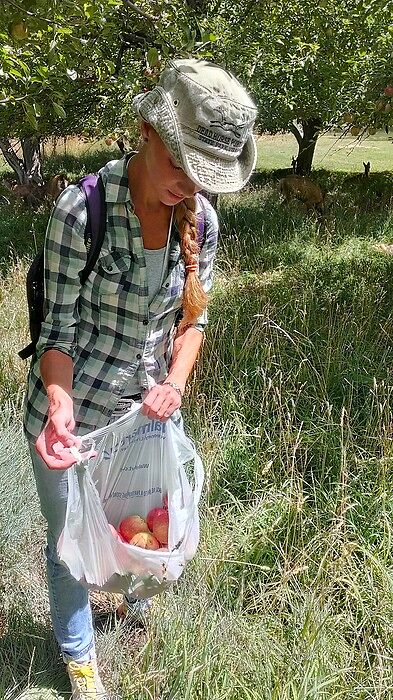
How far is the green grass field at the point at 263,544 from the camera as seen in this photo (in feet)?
6.40

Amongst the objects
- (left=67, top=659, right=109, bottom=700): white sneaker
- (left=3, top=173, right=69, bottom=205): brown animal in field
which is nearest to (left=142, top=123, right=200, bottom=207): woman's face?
(left=67, top=659, right=109, bottom=700): white sneaker

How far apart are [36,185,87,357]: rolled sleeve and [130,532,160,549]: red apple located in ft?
1.90

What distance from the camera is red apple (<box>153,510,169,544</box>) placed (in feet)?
6.06

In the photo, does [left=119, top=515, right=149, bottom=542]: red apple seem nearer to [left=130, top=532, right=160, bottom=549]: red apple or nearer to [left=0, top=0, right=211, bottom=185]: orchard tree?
[left=130, top=532, right=160, bottom=549]: red apple

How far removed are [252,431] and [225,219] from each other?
253 inches

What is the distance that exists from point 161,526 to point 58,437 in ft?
1.58

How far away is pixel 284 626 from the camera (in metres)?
2.13

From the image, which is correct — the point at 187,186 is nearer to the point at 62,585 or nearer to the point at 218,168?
the point at 218,168

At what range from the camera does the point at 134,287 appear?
5.38ft

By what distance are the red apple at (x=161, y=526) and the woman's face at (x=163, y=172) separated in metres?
0.88

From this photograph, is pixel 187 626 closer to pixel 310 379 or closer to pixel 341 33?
pixel 310 379

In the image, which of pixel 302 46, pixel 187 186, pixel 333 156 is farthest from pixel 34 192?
pixel 333 156

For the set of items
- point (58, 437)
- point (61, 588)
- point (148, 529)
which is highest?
point (58, 437)

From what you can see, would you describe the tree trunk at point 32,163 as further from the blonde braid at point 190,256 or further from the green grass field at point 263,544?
the blonde braid at point 190,256
